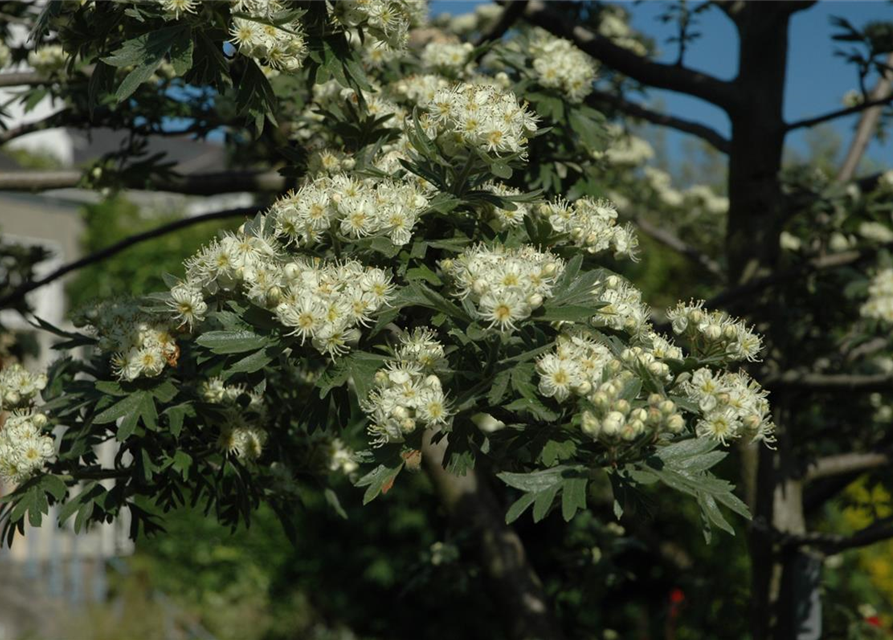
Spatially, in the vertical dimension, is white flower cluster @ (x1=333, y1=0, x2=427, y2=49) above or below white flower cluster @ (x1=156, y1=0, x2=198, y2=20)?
below

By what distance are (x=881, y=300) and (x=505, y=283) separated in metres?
2.85

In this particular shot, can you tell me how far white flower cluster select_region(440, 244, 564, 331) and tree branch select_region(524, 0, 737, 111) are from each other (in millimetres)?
2315

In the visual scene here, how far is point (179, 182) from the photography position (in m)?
4.09

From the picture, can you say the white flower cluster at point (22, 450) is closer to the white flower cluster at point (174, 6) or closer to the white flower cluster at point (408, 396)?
the white flower cluster at point (408, 396)

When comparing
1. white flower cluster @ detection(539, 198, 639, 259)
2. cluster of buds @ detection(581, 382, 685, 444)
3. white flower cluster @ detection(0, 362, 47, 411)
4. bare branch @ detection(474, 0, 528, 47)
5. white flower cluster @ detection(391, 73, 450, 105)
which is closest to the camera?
cluster of buds @ detection(581, 382, 685, 444)

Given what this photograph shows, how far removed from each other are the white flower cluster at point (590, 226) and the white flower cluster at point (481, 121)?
0.18 meters

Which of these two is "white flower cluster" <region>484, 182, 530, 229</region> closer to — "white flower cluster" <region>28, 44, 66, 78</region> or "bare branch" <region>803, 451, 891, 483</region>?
"white flower cluster" <region>28, 44, 66, 78</region>

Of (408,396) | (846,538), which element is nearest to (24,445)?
(408,396)

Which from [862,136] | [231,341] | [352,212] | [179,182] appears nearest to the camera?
[231,341]

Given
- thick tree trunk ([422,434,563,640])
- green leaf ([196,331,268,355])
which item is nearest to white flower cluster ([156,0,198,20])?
green leaf ([196,331,268,355])

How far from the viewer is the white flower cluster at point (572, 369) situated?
1.96 metres

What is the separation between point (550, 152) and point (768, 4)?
6.25 feet

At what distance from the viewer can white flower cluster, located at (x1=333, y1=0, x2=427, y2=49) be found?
8.14ft

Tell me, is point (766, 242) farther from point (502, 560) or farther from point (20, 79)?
point (20, 79)
